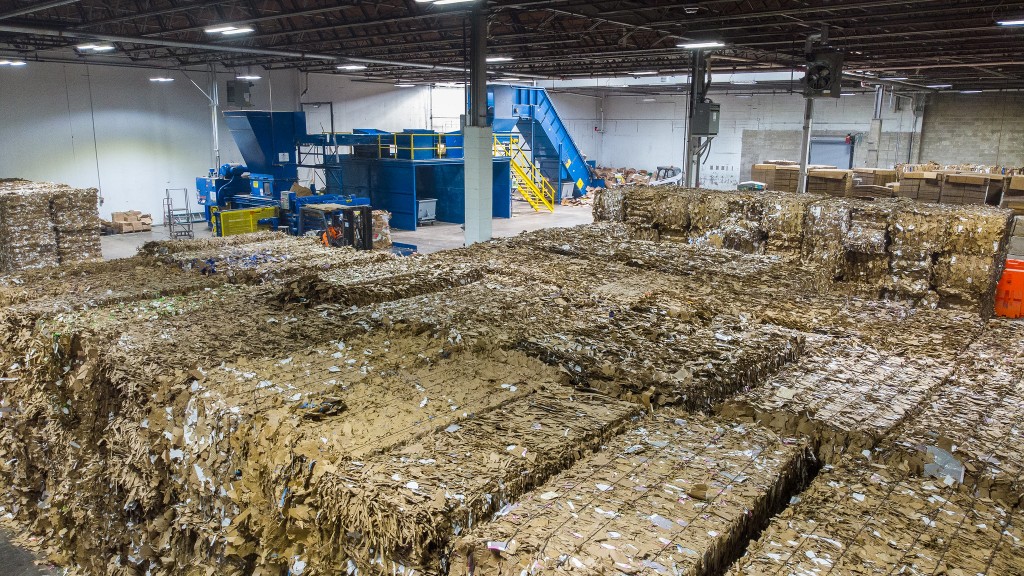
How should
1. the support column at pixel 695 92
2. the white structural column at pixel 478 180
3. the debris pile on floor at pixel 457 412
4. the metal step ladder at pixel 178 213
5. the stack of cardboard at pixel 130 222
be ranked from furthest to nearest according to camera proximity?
1. the metal step ladder at pixel 178 213
2. the stack of cardboard at pixel 130 222
3. the support column at pixel 695 92
4. the white structural column at pixel 478 180
5. the debris pile on floor at pixel 457 412

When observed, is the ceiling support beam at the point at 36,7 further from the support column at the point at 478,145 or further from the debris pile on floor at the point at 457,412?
the debris pile on floor at the point at 457,412

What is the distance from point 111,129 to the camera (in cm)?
2316

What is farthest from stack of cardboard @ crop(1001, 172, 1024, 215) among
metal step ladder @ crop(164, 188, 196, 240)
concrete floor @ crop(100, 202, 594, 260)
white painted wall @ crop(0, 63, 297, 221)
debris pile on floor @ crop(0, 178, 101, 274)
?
white painted wall @ crop(0, 63, 297, 221)

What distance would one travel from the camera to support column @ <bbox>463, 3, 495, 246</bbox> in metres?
12.6

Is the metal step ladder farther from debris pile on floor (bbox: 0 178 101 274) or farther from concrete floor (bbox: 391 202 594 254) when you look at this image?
debris pile on floor (bbox: 0 178 101 274)

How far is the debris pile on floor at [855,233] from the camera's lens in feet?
25.5

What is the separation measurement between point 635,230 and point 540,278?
12.9ft

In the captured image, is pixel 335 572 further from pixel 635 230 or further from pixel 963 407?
pixel 635 230

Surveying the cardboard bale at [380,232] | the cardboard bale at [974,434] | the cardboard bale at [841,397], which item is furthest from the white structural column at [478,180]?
the cardboard bale at [974,434]

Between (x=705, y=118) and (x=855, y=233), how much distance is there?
6.37m

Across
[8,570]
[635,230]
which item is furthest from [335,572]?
[635,230]

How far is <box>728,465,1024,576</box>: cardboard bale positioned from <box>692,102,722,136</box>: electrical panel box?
1228 centimetres

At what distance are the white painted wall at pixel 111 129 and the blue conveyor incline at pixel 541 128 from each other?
28.8 ft

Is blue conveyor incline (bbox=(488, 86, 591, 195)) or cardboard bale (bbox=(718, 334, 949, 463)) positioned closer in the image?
cardboard bale (bbox=(718, 334, 949, 463))
